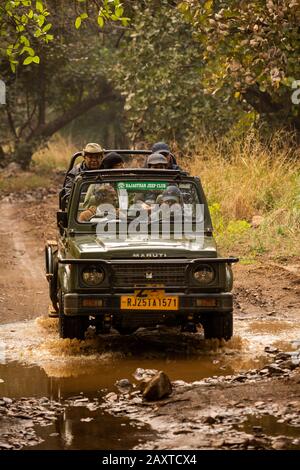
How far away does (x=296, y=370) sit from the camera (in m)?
7.88

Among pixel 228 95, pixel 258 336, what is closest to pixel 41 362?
pixel 258 336

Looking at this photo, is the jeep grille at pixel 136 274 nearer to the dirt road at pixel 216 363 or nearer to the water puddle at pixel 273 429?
the dirt road at pixel 216 363

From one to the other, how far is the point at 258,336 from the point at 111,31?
85.5 ft

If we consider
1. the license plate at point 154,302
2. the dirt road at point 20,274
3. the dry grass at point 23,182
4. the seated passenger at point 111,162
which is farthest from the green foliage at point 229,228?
the dry grass at point 23,182

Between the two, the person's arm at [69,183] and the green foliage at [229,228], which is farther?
the green foliage at [229,228]

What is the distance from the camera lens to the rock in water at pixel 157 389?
23.5ft

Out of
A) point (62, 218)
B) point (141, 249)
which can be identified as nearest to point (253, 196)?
point (62, 218)

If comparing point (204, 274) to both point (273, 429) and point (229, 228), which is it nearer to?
point (273, 429)

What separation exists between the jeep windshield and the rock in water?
8.52 feet

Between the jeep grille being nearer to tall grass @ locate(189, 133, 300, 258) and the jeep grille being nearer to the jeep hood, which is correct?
the jeep hood

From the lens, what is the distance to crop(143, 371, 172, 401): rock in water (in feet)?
23.5

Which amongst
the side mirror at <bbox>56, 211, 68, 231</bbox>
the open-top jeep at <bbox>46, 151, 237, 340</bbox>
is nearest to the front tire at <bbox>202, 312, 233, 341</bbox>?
the open-top jeep at <bbox>46, 151, 237, 340</bbox>

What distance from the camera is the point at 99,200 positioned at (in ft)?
32.4

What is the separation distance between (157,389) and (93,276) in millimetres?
1870
